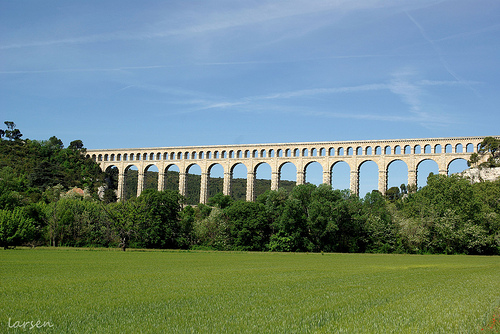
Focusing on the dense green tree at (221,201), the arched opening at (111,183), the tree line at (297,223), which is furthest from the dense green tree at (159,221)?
the arched opening at (111,183)

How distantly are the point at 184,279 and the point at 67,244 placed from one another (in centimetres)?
3875

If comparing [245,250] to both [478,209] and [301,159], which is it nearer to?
[478,209]

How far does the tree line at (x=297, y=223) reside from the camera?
1890 inches

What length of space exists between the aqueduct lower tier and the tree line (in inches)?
529

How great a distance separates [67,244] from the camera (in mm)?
51406

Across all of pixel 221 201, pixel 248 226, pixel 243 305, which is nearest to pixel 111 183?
pixel 221 201

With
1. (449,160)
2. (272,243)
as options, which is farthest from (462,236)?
(449,160)

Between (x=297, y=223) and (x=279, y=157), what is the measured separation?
29.0 metres

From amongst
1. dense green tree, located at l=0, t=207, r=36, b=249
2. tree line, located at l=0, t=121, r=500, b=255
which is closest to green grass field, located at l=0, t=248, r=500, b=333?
dense green tree, located at l=0, t=207, r=36, b=249

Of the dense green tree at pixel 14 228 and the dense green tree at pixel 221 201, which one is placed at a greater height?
the dense green tree at pixel 221 201

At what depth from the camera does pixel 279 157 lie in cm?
7888

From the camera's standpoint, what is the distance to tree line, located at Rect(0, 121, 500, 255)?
4800cm

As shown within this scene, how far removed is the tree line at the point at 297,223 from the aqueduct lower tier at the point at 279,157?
13.4 m

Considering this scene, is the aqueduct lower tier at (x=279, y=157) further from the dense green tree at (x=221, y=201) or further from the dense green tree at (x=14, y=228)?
the dense green tree at (x=14, y=228)
